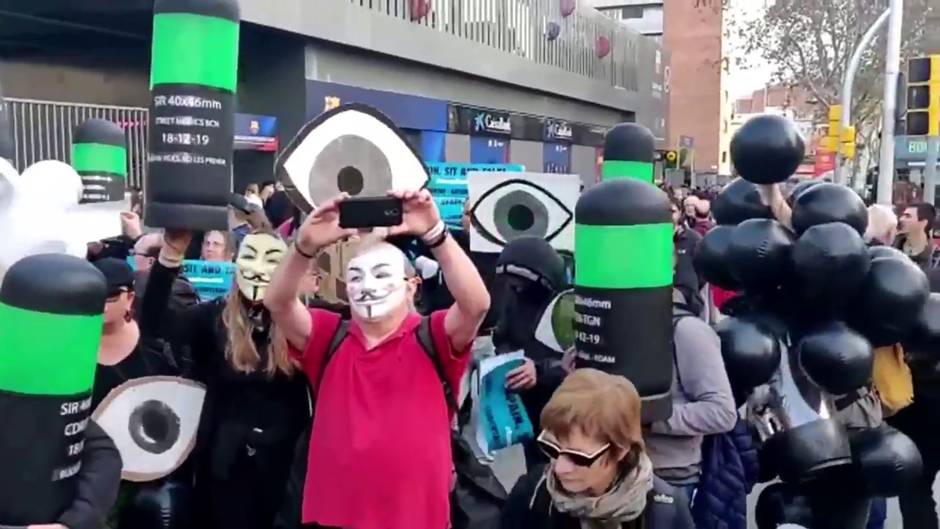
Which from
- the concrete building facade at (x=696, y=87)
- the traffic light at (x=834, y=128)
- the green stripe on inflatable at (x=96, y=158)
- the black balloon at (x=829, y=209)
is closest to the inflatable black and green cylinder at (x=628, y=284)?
the black balloon at (x=829, y=209)

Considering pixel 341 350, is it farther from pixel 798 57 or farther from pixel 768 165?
pixel 798 57

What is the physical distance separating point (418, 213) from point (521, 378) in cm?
167

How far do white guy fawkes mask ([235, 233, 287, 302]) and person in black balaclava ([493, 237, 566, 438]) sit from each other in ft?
4.29

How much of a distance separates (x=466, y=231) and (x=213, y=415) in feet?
9.21

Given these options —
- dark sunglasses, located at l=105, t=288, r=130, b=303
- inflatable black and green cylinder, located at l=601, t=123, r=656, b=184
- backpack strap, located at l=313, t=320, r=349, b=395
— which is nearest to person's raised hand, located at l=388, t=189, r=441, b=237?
backpack strap, located at l=313, t=320, r=349, b=395

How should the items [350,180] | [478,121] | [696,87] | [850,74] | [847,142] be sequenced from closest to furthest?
[350,180]
[850,74]
[847,142]
[478,121]
[696,87]

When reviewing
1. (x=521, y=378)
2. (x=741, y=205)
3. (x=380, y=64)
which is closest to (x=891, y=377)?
(x=741, y=205)

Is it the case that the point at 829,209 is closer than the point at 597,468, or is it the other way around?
the point at 597,468

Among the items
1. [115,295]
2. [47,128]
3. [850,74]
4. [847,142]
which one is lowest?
[115,295]

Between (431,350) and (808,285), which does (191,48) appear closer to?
(431,350)

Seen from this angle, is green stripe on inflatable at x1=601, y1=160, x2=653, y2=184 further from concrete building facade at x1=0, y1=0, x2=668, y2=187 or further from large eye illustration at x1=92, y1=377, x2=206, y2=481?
concrete building facade at x1=0, y1=0, x2=668, y2=187

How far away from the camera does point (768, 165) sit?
430 centimetres

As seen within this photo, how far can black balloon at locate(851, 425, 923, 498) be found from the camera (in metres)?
4.18

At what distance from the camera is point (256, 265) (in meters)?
3.72
